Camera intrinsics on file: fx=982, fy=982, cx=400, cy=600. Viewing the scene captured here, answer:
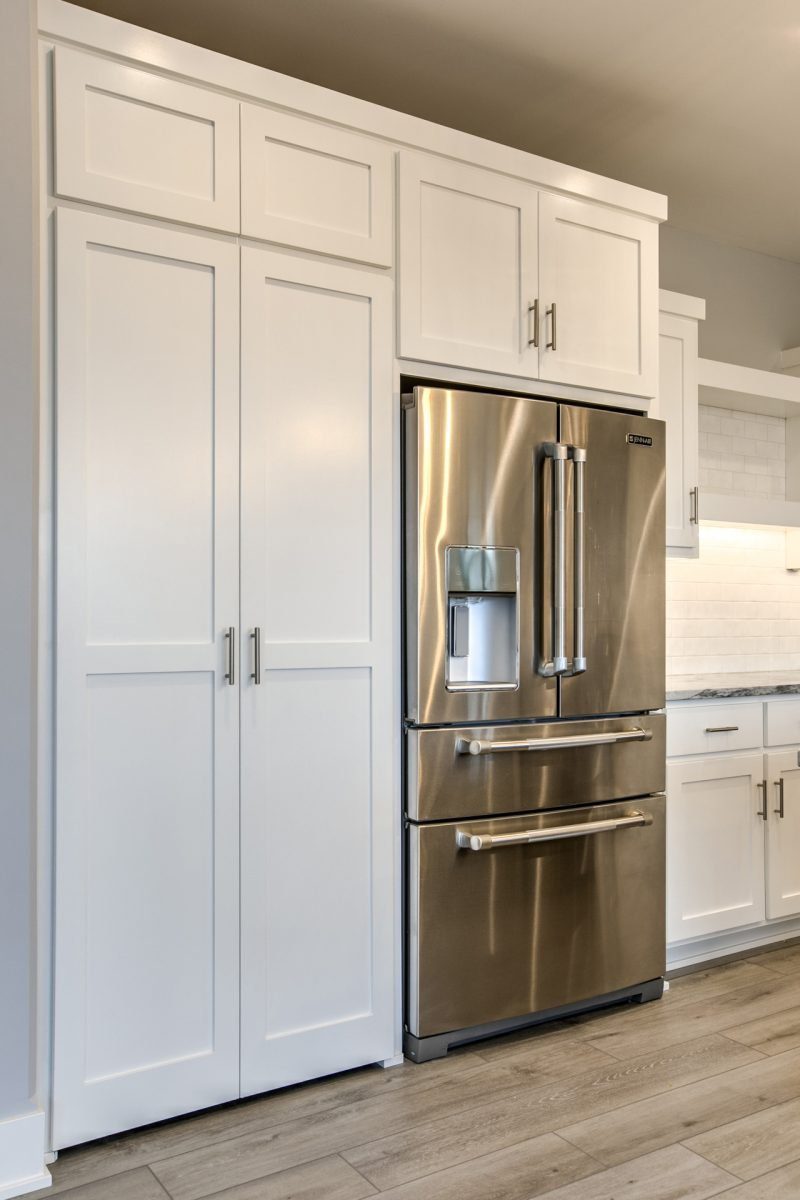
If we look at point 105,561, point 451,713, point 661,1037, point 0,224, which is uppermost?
point 0,224

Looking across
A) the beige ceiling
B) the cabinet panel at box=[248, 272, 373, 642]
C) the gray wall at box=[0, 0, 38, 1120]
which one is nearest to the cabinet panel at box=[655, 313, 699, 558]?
the beige ceiling

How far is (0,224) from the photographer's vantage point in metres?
1.98

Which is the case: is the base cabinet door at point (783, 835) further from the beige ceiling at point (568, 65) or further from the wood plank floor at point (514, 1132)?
the beige ceiling at point (568, 65)

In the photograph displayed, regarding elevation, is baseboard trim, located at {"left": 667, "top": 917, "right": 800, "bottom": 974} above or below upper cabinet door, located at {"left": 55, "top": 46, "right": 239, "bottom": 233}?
below

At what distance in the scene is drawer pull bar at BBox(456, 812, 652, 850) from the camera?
8.43ft

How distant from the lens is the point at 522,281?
2781 millimetres

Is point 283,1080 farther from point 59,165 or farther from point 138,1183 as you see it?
point 59,165

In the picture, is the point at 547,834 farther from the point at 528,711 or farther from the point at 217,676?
the point at 217,676

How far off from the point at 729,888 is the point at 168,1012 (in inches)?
78.7

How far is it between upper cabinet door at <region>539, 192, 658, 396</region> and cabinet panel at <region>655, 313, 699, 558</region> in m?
0.53

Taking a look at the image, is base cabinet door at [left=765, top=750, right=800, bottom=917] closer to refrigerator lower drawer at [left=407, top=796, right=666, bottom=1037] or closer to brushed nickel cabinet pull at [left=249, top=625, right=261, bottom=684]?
refrigerator lower drawer at [left=407, top=796, right=666, bottom=1037]

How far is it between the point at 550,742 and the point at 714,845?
0.99 m

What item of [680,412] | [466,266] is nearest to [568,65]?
[466,266]

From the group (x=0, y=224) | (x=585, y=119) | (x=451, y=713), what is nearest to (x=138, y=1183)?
(x=451, y=713)
